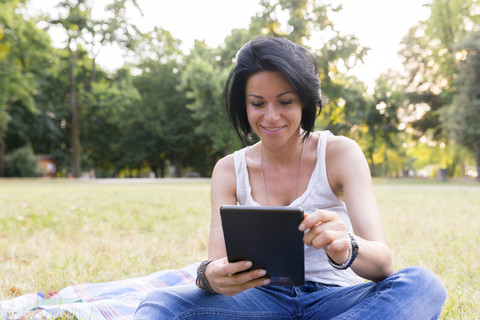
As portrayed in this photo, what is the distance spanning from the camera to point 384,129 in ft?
91.0

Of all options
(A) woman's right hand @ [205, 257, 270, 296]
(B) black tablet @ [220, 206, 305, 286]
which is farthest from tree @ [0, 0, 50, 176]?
(B) black tablet @ [220, 206, 305, 286]

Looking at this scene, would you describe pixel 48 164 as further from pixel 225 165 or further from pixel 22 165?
pixel 225 165

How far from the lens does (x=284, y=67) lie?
191 cm

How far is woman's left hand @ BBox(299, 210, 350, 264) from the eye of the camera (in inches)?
54.6

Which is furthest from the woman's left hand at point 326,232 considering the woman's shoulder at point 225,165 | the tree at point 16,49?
the tree at point 16,49

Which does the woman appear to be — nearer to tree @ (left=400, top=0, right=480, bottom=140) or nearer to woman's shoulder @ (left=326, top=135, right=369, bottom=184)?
woman's shoulder @ (left=326, top=135, right=369, bottom=184)

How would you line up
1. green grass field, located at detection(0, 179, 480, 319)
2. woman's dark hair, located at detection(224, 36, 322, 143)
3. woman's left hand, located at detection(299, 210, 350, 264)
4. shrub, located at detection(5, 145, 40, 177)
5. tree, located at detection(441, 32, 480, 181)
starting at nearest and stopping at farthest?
1. woman's left hand, located at detection(299, 210, 350, 264)
2. woman's dark hair, located at detection(224, 36, 322, 143)
3. green grass field, located at detection(0, 179, 480, 319)
4. tree, located at detection(441, 32, 480, 181)
5. shrub, located at detection(5, 145, 40, 177)

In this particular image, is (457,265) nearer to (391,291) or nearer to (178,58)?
(391,291)

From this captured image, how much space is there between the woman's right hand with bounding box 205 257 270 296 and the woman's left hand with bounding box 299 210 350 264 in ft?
0.88

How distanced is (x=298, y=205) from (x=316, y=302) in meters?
0.46

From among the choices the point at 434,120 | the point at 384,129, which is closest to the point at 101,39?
the point at 384,129

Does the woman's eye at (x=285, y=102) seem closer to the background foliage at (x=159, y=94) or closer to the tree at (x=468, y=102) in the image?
the background foliage at (x=159, y=94)

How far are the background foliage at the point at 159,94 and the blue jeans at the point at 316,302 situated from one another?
996 centimetres

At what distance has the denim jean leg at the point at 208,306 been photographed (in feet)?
5.79
